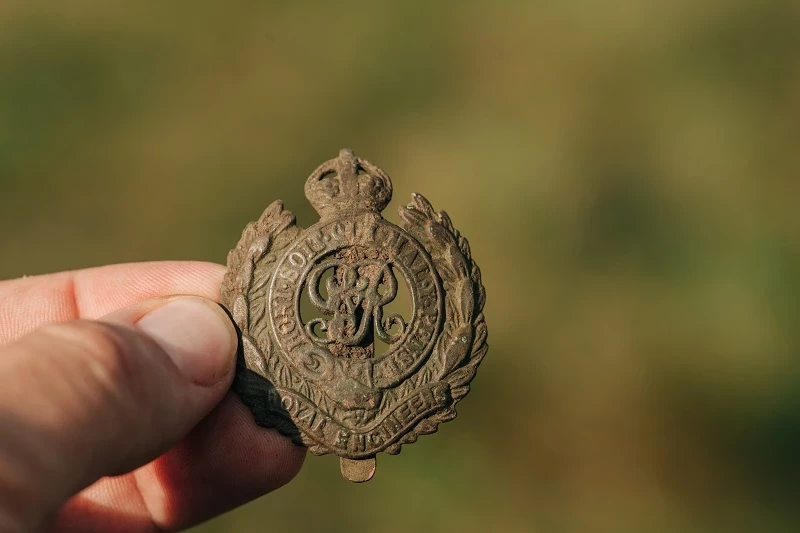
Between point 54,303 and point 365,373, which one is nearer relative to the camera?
point 365,373

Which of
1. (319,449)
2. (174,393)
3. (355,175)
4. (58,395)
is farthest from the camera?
(355,175)

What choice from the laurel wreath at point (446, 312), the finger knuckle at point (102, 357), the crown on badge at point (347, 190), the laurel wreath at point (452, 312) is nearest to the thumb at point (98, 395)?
the finger knuckle at point (102, 357)

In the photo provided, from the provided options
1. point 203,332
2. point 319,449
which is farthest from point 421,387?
point 203,332

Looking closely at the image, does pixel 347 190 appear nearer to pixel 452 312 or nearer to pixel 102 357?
pixel 452 312

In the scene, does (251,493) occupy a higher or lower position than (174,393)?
lower

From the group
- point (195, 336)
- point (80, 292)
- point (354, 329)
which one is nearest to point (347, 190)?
point (354, 329)

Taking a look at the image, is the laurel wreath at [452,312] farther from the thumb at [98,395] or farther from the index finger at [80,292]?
the index finger at [80,292]

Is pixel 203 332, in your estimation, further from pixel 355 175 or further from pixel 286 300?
pixel 355 175
